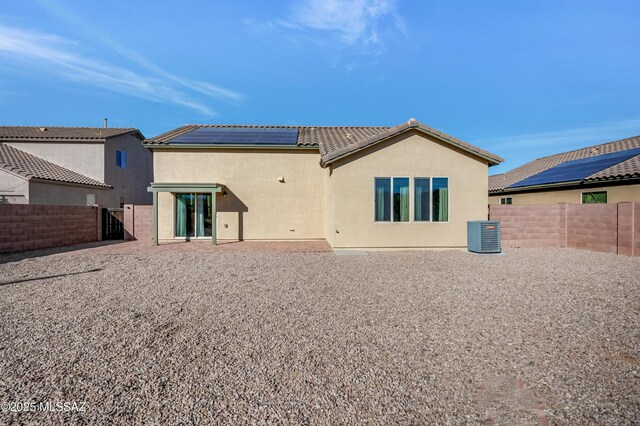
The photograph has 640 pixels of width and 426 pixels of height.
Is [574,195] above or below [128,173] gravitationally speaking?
below

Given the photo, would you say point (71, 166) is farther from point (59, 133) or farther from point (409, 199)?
point (409, 199)

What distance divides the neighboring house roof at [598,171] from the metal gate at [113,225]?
2471cm

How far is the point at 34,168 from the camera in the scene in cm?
1741

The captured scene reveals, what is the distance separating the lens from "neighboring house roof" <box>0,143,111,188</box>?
15.6 meters

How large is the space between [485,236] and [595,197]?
997 centimetres

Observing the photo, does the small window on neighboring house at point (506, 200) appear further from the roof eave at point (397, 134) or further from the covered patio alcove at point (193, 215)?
the covered patio alcove at point (193, 215)

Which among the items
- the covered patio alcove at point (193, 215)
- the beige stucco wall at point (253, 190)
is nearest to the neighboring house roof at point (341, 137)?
the beige stucco wall at point (253, 190)

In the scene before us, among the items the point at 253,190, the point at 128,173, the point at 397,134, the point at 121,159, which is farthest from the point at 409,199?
the point at 128,173

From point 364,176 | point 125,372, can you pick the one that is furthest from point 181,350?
point 364,176

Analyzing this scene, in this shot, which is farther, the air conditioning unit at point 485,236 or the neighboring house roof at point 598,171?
the neighboring house roof at point 598,171

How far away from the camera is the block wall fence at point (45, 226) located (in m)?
11.2

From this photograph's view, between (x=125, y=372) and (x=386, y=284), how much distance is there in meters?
5.05

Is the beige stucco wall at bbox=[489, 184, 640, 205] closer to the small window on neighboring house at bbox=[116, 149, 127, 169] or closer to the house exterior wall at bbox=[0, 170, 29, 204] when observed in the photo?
the small window on neighboring house at bbox=[116, 149, 127, 169]

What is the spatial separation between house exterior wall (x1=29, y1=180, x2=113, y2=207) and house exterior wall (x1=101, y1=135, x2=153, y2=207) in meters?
1.37
